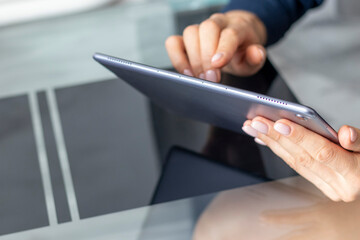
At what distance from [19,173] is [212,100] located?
34cm

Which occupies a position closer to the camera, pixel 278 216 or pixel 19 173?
pixel 278 216

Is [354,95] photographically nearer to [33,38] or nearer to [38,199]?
[38,199]

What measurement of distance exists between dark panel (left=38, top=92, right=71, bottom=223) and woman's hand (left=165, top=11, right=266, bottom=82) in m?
0.25

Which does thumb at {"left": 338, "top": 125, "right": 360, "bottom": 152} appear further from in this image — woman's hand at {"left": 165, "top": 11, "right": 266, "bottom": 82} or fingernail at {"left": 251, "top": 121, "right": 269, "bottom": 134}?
woman's hand at {"left": 165, "top": 11, "right": 266, "bottom": 82}

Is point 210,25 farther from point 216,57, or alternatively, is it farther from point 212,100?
point 212,100

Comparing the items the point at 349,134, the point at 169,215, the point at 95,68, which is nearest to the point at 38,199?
the point at 169,215

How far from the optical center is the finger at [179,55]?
88cm

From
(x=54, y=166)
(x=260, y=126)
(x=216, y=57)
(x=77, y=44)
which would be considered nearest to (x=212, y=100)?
Result: (x=260, y=126)

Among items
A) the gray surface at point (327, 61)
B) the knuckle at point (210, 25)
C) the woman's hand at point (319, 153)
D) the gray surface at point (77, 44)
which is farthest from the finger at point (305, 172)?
the gray surface at point (77, 44)

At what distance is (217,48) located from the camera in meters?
0.84

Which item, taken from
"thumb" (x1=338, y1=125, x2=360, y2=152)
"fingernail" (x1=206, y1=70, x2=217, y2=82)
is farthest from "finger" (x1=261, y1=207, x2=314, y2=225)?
"fingernail" (x1=206, y1=70, x2=217, y2=82)

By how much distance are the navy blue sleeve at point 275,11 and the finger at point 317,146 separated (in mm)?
447

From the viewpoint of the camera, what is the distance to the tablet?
569mm

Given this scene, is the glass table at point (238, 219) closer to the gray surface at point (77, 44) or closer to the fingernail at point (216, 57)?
the fingernail at point (216, 57)
